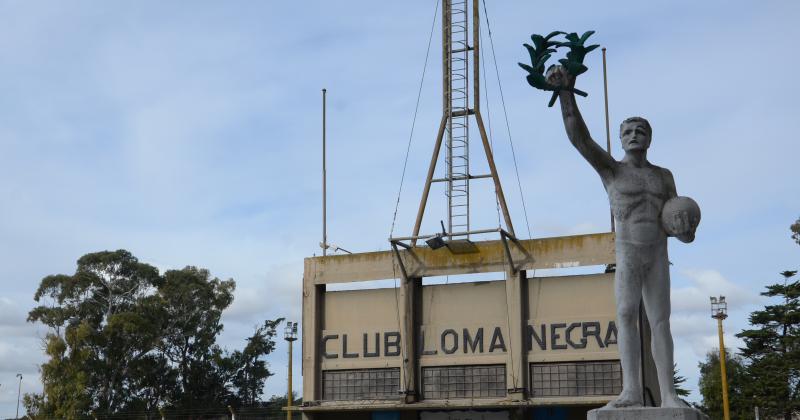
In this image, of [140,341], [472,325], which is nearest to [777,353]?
[472,325]

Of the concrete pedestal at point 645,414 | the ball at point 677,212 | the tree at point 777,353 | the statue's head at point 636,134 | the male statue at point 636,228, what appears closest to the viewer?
the concrete pedestal at point 645,414

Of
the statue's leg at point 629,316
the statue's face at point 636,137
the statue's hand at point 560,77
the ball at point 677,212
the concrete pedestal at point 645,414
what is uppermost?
the statue's hand at point 560,77

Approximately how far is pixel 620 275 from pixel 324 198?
28173 mm

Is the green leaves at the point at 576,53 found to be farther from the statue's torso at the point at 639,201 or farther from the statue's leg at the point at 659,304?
the statue's leg at the point at 659,304

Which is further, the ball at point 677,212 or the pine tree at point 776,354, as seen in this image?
the pine tree at point 776,354

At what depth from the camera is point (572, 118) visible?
1020 cm

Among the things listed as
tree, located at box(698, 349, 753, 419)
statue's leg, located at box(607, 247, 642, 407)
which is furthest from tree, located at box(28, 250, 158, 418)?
statue's leg, located at box(607, 247, 642, 407)

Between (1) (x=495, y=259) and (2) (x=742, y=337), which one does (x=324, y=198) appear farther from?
(2) (x=742, y=337)

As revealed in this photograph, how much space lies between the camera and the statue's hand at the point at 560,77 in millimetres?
10227

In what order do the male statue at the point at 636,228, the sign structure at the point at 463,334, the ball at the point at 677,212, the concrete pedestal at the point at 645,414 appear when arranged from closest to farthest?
the concrete pedestal at the point at 645,414 < the ball at the point at 677,212 < the male statue at the point at 636,228 < the sign structure at the point at 463,334

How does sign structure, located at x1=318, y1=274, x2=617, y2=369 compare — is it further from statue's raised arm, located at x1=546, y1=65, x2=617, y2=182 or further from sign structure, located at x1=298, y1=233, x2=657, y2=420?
statue's raised arm, located at x1=546, y1=65, x2=617, y2=182

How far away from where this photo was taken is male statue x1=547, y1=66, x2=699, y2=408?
33.4ft

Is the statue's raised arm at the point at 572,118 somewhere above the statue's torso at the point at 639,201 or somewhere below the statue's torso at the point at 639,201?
above

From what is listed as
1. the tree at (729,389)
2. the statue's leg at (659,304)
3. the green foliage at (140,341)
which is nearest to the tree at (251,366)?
the green foliage at (140,341)
